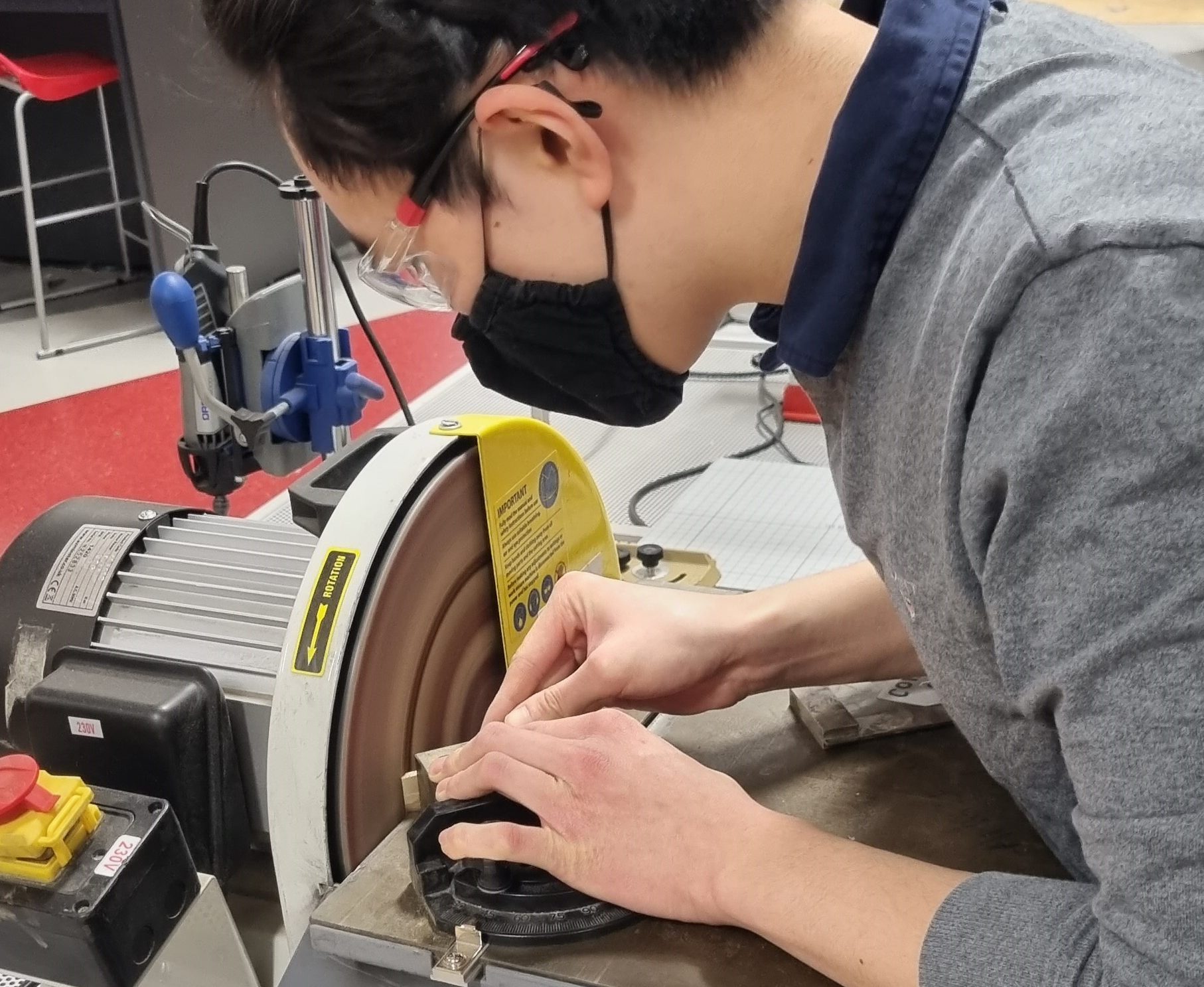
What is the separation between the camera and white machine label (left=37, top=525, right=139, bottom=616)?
1145mm

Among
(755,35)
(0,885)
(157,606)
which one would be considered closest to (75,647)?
(157,606)

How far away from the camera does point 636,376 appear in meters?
0.85

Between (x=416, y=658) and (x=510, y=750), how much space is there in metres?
0.15

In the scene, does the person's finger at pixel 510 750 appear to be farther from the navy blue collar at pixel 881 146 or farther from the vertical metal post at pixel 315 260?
the vertical metal post at pixel 315 260

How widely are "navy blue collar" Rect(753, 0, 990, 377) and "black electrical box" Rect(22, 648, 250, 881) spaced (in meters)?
0.67

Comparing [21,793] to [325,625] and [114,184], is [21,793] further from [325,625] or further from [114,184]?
[114,184]

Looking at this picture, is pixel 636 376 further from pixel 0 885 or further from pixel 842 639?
pixel 0 885

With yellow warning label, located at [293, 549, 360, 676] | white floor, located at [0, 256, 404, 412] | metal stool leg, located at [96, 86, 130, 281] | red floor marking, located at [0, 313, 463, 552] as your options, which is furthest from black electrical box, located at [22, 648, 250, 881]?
metal stool leg, located at [96, 86, 130, 281]

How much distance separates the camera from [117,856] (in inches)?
33.5

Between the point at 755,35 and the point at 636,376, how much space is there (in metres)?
0.26

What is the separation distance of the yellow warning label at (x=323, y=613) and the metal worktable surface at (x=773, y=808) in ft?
0.47

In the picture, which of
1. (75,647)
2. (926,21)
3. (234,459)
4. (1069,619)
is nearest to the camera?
(1069,619)

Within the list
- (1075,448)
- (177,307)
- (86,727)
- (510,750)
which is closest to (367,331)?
(177,307)

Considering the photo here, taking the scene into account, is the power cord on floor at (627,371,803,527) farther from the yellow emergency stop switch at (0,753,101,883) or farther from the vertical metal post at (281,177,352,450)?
the yellow emergency stop switch at (0,753,101,883)
